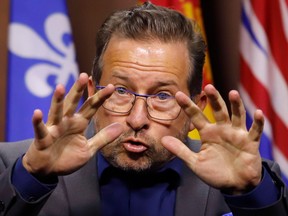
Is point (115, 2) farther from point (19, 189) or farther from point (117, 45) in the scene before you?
point (19, 189)

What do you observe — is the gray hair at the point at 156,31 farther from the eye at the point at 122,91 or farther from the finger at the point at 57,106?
the finger at the point at 57,106

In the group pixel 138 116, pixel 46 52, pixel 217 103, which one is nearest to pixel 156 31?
pixel 138 116

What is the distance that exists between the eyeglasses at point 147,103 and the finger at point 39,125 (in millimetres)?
242

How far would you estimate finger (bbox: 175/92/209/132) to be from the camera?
45.6 inches

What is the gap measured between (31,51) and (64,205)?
72 centimetres

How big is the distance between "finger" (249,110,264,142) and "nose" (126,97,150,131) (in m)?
0.24

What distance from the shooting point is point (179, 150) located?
3.88 feet

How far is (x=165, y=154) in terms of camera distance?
135 centimetres

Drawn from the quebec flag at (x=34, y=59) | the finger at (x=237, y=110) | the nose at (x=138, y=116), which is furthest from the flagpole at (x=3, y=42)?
the finger at (x=237, y=110)

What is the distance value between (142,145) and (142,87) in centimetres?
12

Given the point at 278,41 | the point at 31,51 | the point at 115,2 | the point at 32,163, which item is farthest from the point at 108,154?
the point at 278,41

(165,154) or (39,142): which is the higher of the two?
(39,142)

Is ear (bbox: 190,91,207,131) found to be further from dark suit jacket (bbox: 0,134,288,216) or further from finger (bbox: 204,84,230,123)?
finger (bbox: 204,84,230,123)

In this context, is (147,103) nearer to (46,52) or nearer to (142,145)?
(142,145)
